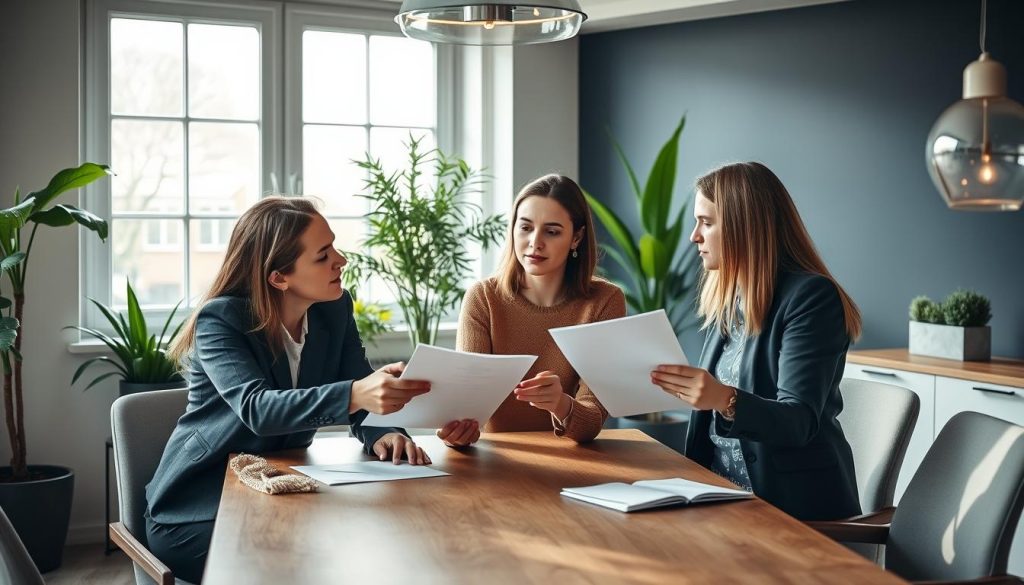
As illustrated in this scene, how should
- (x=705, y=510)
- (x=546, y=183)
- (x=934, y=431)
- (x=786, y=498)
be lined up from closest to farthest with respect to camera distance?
(x=705, y=510) < (x=786, y=498) < (x=546, y=183) < (x=934, y=431)

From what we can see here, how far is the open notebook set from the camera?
76.7 inches

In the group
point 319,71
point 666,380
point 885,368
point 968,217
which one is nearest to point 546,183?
point 666,380

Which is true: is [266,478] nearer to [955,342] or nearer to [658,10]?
[955,342]

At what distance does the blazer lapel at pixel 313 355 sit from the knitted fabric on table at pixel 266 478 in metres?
0.32

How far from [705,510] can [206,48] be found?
12.5 feet

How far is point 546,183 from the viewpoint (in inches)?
119

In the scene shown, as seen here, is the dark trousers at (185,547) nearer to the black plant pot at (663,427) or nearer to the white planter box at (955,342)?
the black plant pot at (663,427)

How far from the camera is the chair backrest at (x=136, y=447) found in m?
2.52

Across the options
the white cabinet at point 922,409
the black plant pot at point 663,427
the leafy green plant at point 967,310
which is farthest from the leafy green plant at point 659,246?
the leafy green plant at point 967,310

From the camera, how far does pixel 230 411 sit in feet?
7.99

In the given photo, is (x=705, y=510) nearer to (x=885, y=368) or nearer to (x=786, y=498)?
(x=786, y=498)

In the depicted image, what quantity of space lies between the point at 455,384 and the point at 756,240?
834 millimetres

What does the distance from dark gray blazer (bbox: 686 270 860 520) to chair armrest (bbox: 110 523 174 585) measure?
47.3 inches

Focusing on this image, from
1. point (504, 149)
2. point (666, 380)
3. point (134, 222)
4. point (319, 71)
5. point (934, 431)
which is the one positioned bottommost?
point (934, 431)
